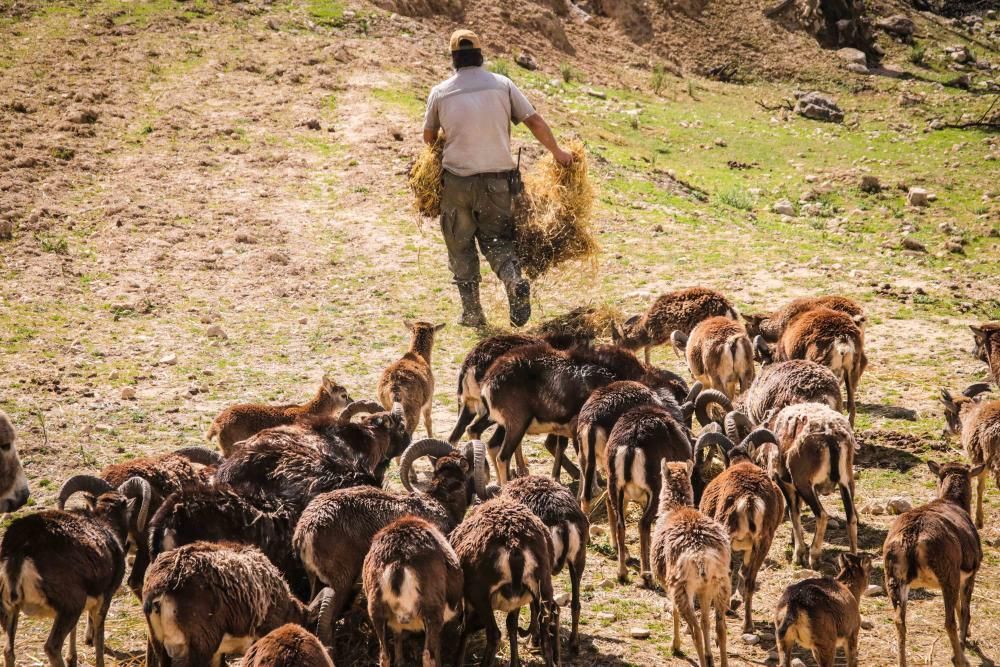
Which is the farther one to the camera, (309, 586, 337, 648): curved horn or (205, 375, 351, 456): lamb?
(205, 375, 351, 456): lamb

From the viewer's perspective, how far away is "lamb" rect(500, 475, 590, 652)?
7.41m

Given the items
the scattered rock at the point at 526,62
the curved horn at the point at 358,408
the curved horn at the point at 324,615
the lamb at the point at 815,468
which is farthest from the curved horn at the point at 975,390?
the scattered rock at the point at 526,62

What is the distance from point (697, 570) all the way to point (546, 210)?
25.8 ft

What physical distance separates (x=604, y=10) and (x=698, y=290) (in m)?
21.4

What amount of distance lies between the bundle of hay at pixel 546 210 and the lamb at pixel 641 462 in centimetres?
574

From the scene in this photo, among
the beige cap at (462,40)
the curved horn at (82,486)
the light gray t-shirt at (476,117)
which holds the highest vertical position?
the beige cap at (462,40)

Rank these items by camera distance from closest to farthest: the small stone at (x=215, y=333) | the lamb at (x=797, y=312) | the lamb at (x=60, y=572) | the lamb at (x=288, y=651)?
the lamb at (x=288, y=651) < the lamb at (x=60, y=572) < the lamb at (x=797, y=312) < the small stone at (x=215, y=333)

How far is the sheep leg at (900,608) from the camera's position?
274 inches

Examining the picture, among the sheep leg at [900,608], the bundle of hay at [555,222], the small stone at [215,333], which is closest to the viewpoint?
the sheep leg at [900,608]

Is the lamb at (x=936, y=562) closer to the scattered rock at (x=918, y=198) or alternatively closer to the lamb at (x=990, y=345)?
the lamb at (x=990, y=345)

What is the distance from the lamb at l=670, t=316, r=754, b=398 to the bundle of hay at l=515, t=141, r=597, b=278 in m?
2.84

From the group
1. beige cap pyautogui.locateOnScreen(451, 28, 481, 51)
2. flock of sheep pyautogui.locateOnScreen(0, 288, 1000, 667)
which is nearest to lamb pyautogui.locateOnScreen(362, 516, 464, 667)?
flock of sheep pyautogui.locateOnScreen(0, 288, 1000, 667)

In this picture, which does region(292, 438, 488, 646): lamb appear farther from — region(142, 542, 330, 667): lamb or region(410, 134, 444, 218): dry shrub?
region(410, 134, 444, 218): dry shrub

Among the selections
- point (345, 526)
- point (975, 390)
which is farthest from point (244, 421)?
point (975, 390)
